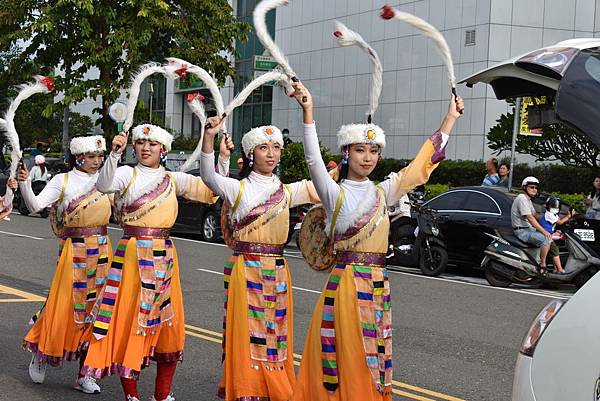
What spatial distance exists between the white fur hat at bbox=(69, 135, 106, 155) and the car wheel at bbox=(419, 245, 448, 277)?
8.45m

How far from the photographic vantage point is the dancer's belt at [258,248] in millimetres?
6035

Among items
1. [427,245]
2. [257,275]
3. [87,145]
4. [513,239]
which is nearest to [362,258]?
[257,275]

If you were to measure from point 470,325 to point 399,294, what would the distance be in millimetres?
2322

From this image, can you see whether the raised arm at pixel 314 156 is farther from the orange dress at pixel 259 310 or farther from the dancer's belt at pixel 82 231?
the dancer's belt at pixel 82 231

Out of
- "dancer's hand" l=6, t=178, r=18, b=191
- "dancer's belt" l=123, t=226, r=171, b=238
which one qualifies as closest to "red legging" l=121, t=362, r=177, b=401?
"dancer's belt" l=123, t=226, r=171, b=238

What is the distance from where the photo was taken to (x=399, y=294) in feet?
41.5

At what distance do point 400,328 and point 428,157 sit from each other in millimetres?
4737

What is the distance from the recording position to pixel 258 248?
604cm

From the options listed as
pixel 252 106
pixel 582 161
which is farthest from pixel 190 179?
pixel 252 106

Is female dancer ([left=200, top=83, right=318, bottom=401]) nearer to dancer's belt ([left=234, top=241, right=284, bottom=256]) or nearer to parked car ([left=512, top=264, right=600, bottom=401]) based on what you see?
dancer's belt ([left=234, top=241, right=284, bottom=256])

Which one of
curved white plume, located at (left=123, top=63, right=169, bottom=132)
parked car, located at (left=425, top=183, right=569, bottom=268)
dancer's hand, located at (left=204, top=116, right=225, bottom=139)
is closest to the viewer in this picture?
dancer's hand, located at (left=204, top=116, right=225, bottom=139)

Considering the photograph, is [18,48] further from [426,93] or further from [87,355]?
[87,355]

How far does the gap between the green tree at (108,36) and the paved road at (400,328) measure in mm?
7412

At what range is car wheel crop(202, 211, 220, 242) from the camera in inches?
777
